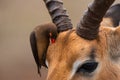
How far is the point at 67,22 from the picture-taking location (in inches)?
167

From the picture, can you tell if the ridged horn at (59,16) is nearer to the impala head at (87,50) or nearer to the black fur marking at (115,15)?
the impala head at (87,50)

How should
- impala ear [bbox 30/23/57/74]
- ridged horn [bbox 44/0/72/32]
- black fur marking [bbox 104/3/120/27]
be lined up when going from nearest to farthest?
ridged horn [bbox 44/0/72/32]
impala ear [bbox 30/23/57/74]
black fur marking [bbox 104/3/120/27]

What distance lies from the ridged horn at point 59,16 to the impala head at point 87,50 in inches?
0.7

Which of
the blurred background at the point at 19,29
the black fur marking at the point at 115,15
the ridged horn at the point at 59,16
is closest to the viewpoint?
the ridged horn at the point at 59,16

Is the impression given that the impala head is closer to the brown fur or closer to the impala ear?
the brown fur

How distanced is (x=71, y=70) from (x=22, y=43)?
5.98m

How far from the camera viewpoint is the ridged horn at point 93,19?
3832 mm

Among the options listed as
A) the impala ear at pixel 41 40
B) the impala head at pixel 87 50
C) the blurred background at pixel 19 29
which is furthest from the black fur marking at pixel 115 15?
the blurred background at pixel 19 29

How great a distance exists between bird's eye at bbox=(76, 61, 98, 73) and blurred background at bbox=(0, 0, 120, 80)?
5233 mm

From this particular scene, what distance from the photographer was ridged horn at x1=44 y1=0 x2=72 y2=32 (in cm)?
423

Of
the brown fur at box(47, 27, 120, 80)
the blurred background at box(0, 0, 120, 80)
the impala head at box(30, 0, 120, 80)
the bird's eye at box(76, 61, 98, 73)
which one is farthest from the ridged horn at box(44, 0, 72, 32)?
the blurred background at box(0, 0, 120, 80)

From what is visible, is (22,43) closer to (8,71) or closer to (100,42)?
(8,71)

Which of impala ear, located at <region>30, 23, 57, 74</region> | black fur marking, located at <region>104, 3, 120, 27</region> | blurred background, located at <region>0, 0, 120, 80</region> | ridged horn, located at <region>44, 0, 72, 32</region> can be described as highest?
ridged horn, located at <region>44, 0, 72, 32</region>

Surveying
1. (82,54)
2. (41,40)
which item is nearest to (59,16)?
(41,40)
